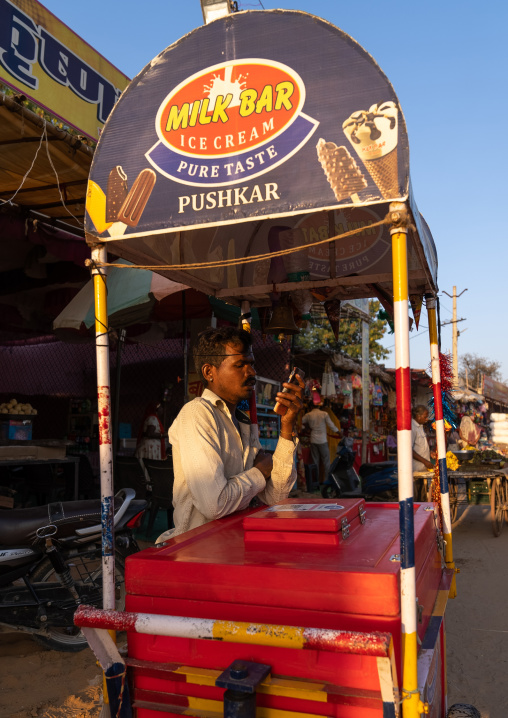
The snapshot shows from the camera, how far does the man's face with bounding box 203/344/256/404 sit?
242 cm

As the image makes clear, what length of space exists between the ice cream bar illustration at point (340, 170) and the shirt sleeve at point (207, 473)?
1.04 meters

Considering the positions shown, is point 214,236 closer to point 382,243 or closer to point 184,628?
point 382,243

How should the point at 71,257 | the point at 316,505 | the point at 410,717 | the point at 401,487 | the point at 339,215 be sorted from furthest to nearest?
1. the point at 71,257
2. the point at 339,215
3. the point at 316,505
4. the point at 401,487
5. the point at 410,717

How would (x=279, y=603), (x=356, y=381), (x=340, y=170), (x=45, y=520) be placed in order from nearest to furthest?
1. (x=279, y=603)
2. (x=340, y=170)
3. (x=45, y=520)
4. (x=356, y=381)

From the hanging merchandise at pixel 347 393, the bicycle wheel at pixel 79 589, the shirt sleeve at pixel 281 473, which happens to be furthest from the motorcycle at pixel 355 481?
the shirt sleeve at pixel 281 473

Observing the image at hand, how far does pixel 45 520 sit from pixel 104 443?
6.08 feet

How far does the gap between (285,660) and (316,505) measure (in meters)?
0.68

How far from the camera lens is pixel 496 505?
7691 millimetres

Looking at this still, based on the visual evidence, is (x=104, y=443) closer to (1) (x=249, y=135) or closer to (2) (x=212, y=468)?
(2) (x=212, y=468)

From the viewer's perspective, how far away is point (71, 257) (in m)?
5.39

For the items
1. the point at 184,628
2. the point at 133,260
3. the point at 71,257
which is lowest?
the point at 184,628

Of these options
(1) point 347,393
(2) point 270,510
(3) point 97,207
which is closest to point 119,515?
(2) point 270,510

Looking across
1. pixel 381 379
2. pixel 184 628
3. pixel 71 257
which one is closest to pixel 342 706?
pixel 184 628

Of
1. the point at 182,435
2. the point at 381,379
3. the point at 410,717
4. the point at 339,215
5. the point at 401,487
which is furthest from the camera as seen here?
the point at 381,379
